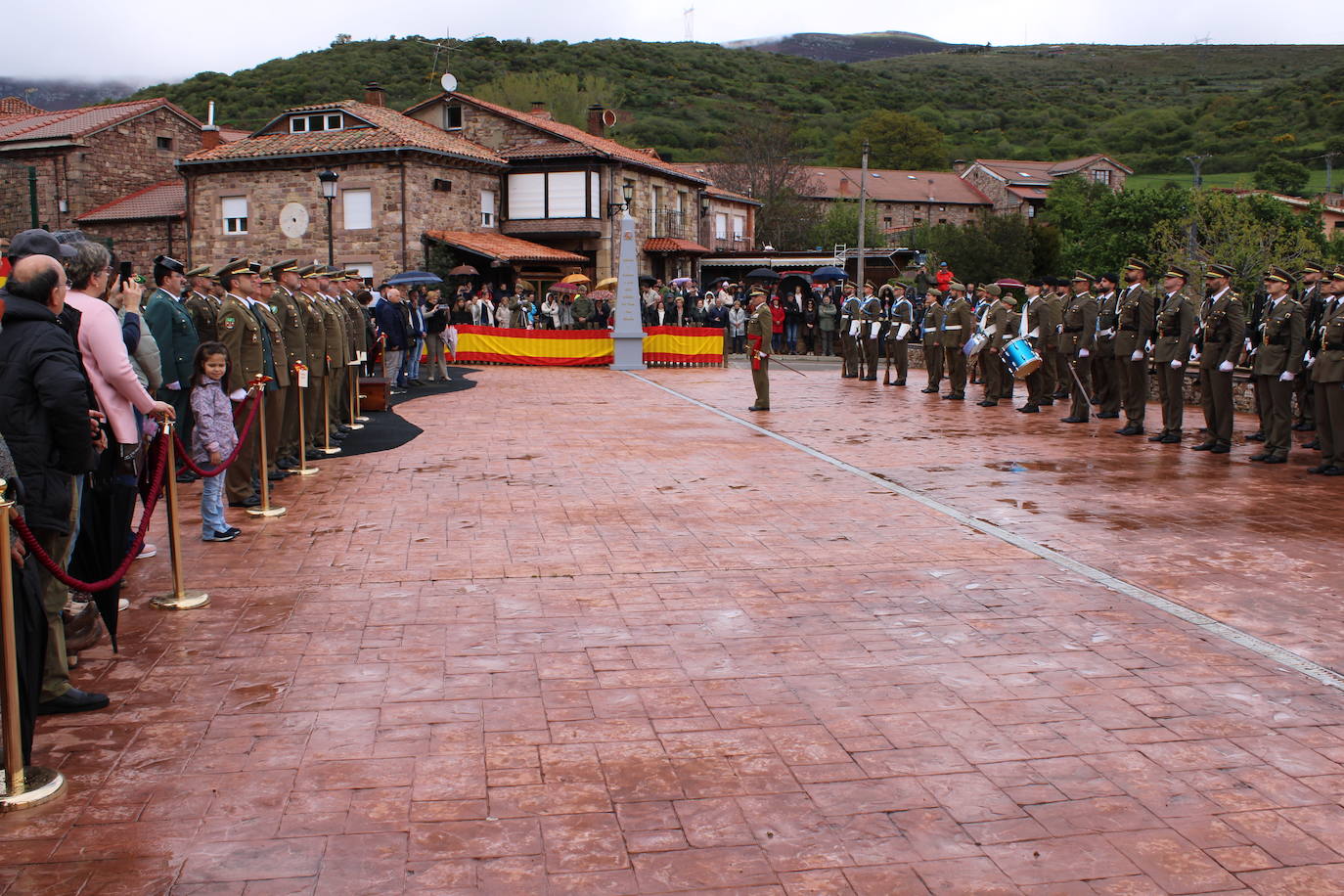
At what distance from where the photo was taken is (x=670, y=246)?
159 feet

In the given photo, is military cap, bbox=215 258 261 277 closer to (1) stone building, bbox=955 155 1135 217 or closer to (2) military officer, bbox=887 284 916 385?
(2) military officer, bbox=887 284 916 385

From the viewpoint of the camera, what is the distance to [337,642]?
5.73 meters

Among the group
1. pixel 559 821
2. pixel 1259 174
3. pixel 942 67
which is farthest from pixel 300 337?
pixel 942 67

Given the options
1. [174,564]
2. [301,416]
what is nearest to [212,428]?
[174,564]

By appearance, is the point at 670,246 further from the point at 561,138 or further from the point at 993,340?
the point at 993,340

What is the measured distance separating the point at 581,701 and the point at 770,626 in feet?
4.67

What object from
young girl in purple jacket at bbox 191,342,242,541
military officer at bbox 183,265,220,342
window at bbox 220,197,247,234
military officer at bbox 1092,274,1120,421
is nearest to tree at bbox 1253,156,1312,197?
window at bbox 220,197,247,234

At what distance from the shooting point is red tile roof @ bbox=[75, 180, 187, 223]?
141 feet

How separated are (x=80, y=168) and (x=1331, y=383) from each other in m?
44.9

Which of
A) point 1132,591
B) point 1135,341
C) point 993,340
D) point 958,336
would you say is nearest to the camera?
point 1132,591

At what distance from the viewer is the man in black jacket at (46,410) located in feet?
15.2

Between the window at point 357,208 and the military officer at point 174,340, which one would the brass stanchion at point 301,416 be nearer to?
the military officer at point 174,340

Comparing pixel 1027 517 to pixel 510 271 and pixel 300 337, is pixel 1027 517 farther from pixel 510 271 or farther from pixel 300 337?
pixel 510 271

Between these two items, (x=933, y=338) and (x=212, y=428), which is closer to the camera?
(x=212, y=428)
